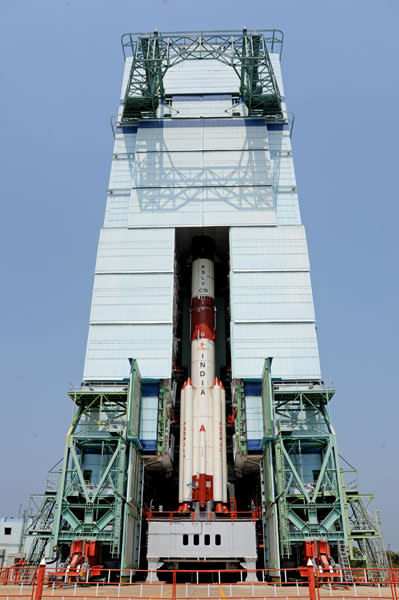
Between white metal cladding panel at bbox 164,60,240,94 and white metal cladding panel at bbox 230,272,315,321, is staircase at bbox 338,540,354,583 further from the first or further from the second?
white metal cladding panel at bbox 164,60,240,94

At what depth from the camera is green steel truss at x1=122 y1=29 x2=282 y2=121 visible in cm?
4703

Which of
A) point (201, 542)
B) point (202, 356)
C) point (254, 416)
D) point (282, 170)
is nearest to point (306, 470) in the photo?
point (254, 416)

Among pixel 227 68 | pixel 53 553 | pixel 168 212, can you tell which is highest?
pixel 227 68

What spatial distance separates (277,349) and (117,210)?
64.7 ft

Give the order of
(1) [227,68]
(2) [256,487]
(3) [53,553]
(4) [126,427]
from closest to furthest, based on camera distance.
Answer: (3) [53,553] < (4) [126,427] < (2) [256,487] < (1) [227,68]

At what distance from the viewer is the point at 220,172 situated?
161 feet

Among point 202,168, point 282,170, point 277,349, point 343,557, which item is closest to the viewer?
point 343,557

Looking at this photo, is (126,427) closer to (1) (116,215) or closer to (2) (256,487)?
(2) (256,487)

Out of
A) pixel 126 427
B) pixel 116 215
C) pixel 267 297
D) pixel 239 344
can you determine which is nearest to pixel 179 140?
pixel 116 215

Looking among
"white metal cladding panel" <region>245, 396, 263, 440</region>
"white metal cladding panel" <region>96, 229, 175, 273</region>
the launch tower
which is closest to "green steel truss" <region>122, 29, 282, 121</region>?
the launch tower

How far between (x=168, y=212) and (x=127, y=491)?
24.5 m

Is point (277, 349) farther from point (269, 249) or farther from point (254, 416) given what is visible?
point (269, 249)

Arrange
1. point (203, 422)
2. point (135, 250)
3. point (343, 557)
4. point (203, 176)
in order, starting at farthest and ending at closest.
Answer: point (203, 176), point (135, 250), point (203, 422), point (343, 557)

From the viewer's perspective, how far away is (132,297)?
1703 inches
